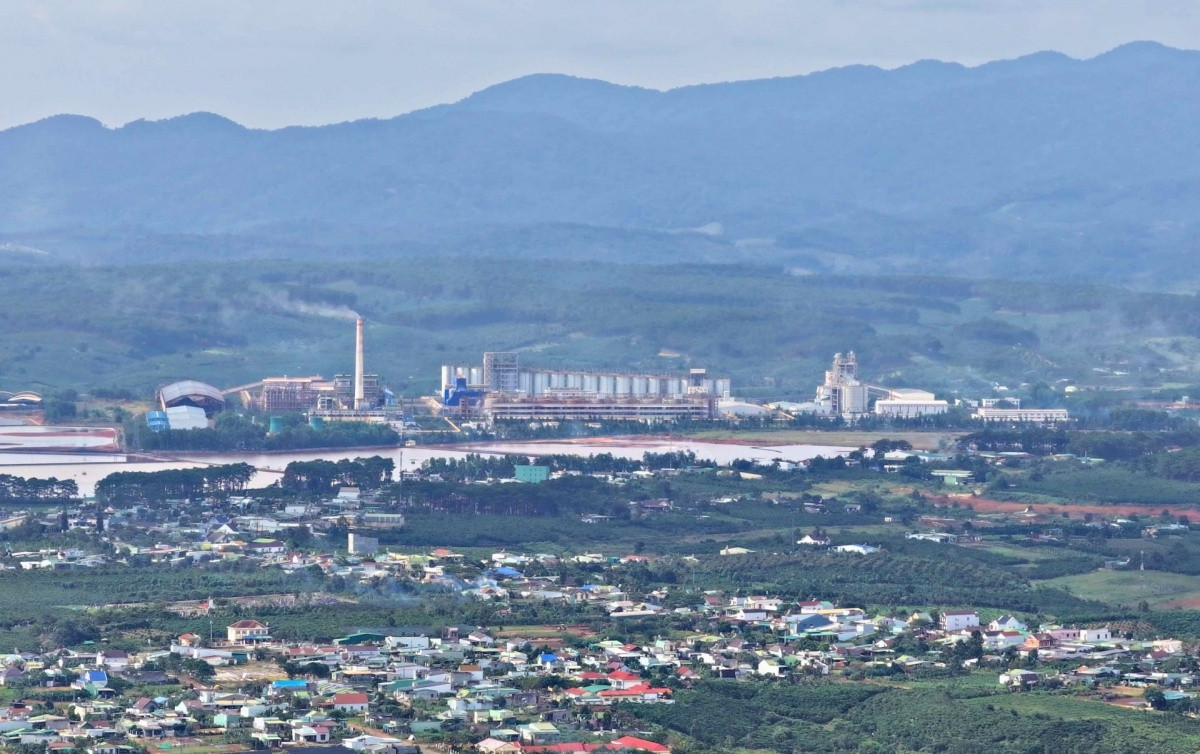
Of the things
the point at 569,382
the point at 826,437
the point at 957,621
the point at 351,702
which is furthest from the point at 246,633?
the point at 569,382

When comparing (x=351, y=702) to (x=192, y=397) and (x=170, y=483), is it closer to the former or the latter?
(x=170, y=483)

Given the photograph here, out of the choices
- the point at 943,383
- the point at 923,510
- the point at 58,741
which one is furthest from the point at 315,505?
the point at 943,383

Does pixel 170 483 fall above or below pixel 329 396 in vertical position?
below

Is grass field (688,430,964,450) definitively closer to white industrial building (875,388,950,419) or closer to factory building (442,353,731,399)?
white industrial building (875,388,950,419)

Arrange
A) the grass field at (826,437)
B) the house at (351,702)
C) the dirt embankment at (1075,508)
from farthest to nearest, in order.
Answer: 1. the grass field at (826,437)
2. the dirt embankment at (1075,508)
3. the house at (351,702)

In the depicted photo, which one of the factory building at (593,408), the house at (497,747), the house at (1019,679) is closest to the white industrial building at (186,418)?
the factory building at (593,408)

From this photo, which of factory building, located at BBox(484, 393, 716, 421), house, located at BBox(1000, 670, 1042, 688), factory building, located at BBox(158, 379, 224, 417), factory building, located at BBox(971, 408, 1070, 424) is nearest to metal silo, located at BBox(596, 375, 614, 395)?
factory building, located at BBox(484, 393, 716, 421)

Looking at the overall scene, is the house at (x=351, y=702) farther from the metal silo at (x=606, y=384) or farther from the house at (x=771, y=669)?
the metal silo at (x=606, y=384)

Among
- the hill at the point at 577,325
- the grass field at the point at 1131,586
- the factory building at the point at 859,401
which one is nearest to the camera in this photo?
the grass field at the point at 1131,586
